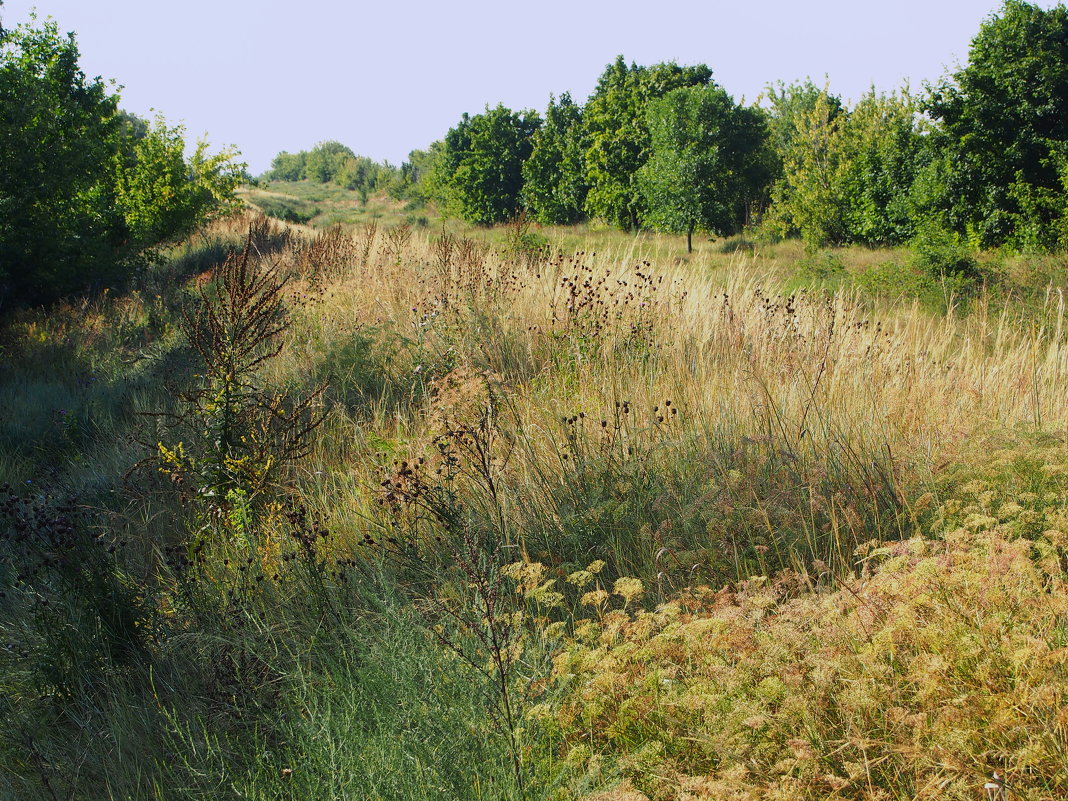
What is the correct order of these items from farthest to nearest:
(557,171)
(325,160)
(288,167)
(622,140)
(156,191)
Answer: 1. (288,167)
2. (325,160)
3. (557,171)
4. (622,140)
5. (156,191)

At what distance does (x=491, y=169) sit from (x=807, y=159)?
1690 cm

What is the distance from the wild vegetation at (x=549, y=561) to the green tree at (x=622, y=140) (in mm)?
22732

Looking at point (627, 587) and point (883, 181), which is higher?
point (883, 181)

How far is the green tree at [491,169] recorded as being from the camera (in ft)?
125

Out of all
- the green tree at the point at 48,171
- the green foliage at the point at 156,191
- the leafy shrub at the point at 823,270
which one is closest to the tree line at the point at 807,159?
the leafy shrub at the point at 823,270

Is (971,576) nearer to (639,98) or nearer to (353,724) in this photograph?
(353,724)

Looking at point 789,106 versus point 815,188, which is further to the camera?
point 789,106

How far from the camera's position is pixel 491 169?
38.0 m

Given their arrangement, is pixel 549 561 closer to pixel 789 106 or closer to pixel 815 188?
pixel 815 188

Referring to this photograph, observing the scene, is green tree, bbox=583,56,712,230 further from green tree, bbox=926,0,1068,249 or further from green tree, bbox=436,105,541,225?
green tree, bbox=926,0,1068,249

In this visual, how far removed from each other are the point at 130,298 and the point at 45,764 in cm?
1316

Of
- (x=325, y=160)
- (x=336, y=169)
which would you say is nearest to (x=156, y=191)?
(x=336, y=169)

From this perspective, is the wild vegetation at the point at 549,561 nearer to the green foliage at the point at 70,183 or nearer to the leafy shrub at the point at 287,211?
the green foliage at the point at 70,183

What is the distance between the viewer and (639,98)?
3186cm
